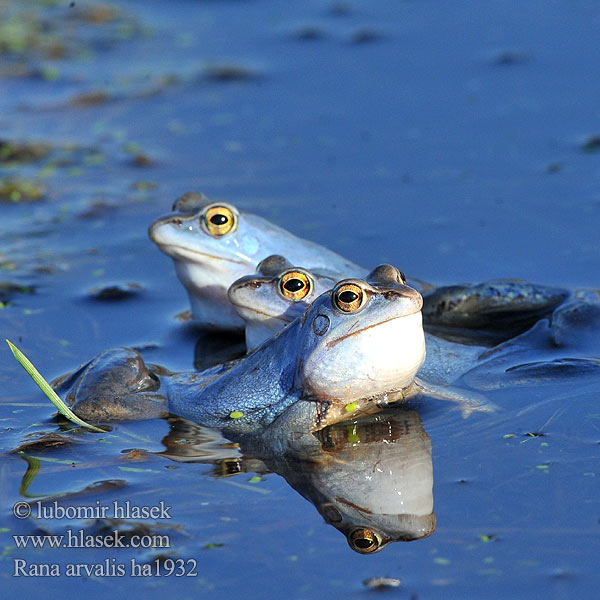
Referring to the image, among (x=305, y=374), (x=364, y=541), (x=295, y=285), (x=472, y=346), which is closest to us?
(x=364, y=541)

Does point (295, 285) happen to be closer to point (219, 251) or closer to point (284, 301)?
point (284, 301)

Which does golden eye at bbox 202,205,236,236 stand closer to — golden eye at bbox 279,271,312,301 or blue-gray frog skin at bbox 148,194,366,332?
blue-gray frog skin at bbox 148,194,366,332

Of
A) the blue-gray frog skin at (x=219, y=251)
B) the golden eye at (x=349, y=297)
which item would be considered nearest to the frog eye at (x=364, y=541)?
the golden eye at (x=349, y=297)

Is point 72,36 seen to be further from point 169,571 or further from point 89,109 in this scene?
point 169,571

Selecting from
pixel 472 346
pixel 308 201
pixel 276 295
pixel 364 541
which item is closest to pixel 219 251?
pixel 276 295

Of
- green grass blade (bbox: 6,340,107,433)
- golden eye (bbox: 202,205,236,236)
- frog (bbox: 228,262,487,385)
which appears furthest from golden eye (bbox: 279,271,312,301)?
green grass blade (bbox: 6,340,107,433)
